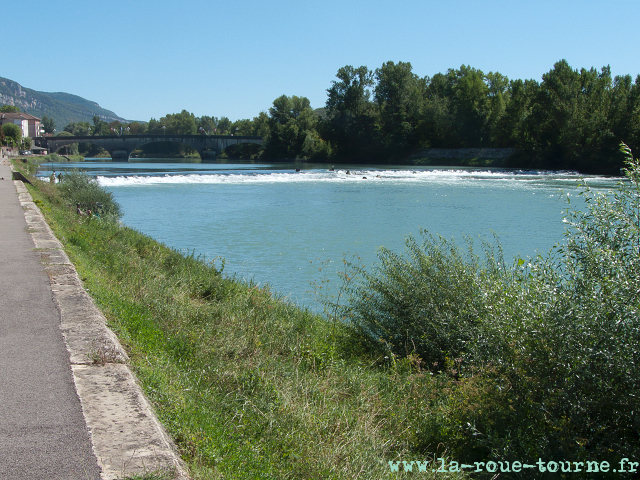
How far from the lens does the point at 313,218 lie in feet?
84.7

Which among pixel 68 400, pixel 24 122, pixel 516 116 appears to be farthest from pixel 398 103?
pixel 24 122

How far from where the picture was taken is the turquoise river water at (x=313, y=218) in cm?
1577

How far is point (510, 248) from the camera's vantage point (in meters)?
17.1

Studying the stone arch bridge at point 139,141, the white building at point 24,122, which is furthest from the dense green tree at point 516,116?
the white building at point 24,122

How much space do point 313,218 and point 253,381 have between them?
20836mm

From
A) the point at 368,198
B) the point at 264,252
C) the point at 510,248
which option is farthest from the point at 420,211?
the point at 264,252

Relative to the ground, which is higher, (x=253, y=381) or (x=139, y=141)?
(x=139, y=141)

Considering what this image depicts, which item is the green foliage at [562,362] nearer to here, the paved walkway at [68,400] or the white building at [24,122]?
the paved walkway at [68,400]

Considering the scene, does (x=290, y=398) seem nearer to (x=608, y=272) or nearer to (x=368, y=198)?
(x=608, y=272)

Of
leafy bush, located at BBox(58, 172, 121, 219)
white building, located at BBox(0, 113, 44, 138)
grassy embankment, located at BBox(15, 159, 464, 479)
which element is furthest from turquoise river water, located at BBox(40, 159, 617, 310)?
white building, located at BBox(0, 113, 44, 138)

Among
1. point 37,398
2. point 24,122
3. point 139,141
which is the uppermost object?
point 24,122

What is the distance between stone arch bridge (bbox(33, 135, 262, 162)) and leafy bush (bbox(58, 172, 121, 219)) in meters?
87.5

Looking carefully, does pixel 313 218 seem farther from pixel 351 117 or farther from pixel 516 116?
pixel 351 117

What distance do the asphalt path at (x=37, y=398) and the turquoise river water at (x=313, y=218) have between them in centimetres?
411
